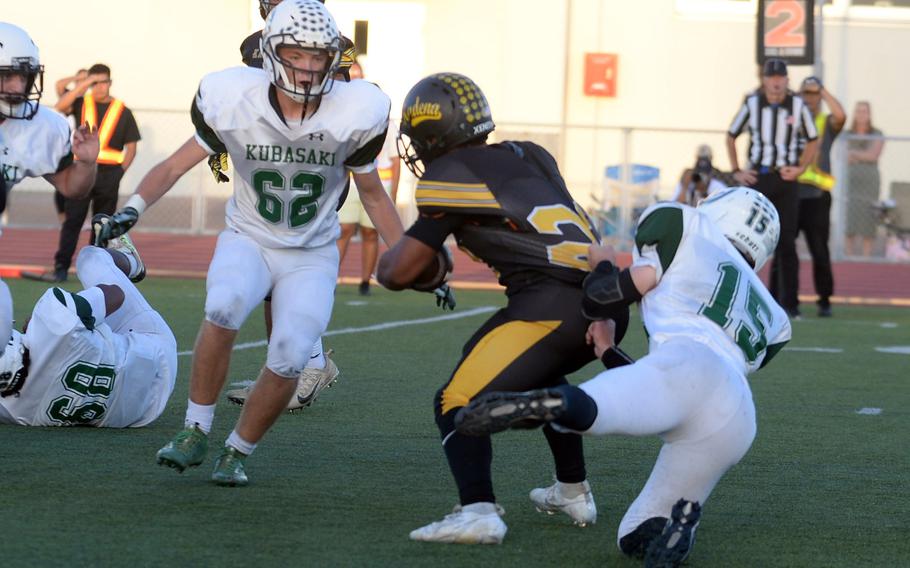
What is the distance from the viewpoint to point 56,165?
540 cm

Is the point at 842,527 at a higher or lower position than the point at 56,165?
lower

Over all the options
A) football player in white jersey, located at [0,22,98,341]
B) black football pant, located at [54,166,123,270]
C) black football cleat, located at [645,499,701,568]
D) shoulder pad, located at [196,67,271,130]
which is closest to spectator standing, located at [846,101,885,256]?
black football pant, located at [54,166,123,270]

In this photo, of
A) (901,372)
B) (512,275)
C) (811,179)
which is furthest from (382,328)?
(512,275)

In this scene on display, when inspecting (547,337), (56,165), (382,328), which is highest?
(56,165)

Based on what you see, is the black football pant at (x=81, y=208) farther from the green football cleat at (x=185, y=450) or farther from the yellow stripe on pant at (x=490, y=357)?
the yellow stripe on pant at (x=490, y=357)

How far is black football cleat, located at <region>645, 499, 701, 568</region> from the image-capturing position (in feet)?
12.3

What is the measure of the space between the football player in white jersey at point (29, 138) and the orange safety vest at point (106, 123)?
691 cm

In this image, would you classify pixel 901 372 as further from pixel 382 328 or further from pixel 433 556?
pixel 433 556

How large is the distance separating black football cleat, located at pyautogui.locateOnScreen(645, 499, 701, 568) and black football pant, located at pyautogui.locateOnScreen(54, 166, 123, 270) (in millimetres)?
8659

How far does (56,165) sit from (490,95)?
15.4 m

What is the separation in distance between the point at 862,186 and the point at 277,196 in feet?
44.9

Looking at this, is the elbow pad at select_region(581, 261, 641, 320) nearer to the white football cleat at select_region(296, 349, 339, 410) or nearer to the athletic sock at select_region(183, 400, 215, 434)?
the athletic sock at select_region(183, 400, 215, 434)

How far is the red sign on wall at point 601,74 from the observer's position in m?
20.4

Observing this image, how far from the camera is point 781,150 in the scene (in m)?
11.2
